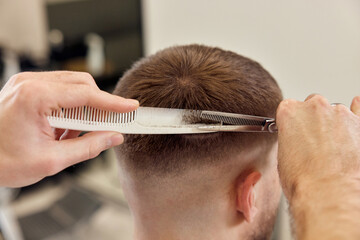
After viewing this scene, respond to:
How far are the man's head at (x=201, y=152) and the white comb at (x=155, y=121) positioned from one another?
37 millimetres

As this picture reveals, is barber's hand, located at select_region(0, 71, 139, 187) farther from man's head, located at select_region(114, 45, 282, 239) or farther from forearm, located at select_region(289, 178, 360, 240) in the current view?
forearm, located at select_region(289, 178, 360, 240)

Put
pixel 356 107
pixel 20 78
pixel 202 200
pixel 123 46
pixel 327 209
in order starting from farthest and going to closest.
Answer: pixel 123 46 < pixel 202 200 < pixel 356 107 < pixel 20 78 < pixel 327 209

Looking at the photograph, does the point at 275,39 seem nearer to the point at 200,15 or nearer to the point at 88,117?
the point at 200,15

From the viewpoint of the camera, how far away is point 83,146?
0.76 metres

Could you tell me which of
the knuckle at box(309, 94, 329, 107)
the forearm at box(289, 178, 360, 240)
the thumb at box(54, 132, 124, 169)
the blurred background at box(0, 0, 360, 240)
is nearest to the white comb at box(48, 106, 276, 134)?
the thumb at box(54, 132, 124, 169)

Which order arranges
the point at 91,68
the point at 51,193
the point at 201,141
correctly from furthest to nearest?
1. the point at 91,68
2. the point at 51,193
3. the point at 201,141

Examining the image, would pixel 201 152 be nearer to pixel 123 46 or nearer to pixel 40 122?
pixel 40 122

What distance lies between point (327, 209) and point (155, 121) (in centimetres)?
42

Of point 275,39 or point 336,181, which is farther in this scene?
point 275,39

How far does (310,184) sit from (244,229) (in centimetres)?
37

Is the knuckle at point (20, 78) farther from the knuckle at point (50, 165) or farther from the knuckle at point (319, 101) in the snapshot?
the knuckle at point (319, 101)

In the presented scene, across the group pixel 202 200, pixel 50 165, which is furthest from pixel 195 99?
pixel 50 165

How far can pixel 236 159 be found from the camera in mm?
954

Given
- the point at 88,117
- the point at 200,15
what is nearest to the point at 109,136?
the point at 88,117
